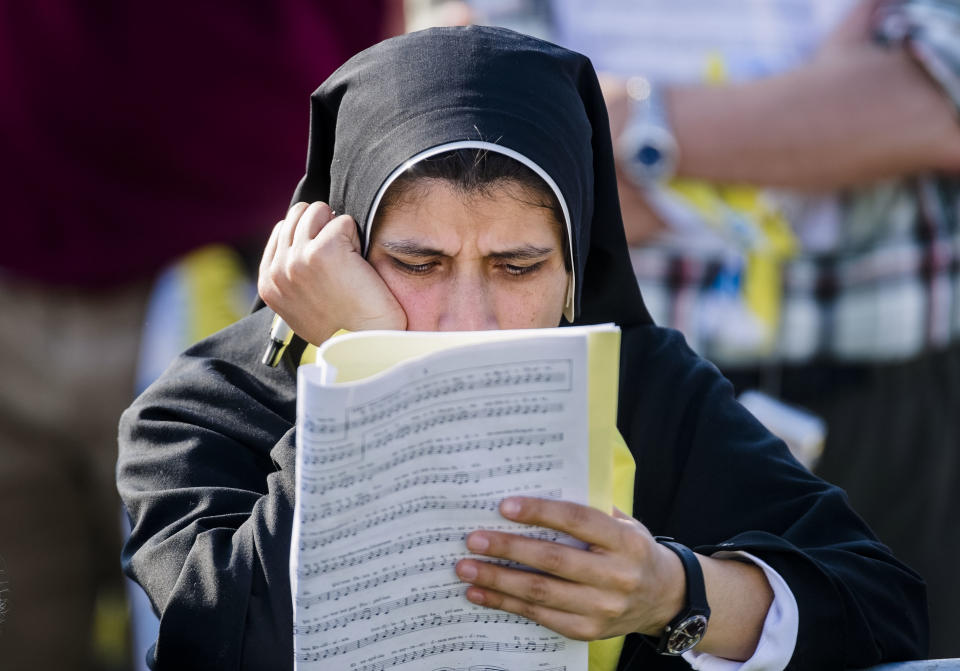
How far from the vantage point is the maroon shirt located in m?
3.79

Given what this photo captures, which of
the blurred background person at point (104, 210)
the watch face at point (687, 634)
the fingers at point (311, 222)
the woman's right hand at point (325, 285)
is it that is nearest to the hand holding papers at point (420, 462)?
the watch face at point (687, 634)

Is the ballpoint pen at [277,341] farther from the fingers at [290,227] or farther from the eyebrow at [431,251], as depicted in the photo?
the eyebrow at [431,251]

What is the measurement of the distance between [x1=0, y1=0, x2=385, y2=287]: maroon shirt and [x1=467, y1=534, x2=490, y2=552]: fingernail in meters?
2.31

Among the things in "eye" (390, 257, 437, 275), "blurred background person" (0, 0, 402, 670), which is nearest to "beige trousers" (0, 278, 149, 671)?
A: "blurred background person" (0, 0, 402, 670)

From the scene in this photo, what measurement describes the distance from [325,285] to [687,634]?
0.89 meters

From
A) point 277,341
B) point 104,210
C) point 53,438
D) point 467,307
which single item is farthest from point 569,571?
point 53,438

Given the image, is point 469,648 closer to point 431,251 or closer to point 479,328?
point 479,328

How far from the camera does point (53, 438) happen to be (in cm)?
400

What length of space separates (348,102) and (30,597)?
2.34m

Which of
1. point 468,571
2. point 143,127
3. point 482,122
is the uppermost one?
point 143,127

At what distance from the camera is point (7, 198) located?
379 cm

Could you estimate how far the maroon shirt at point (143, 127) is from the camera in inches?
149

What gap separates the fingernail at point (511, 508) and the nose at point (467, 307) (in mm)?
497

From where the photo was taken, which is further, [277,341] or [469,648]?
[277,341]
